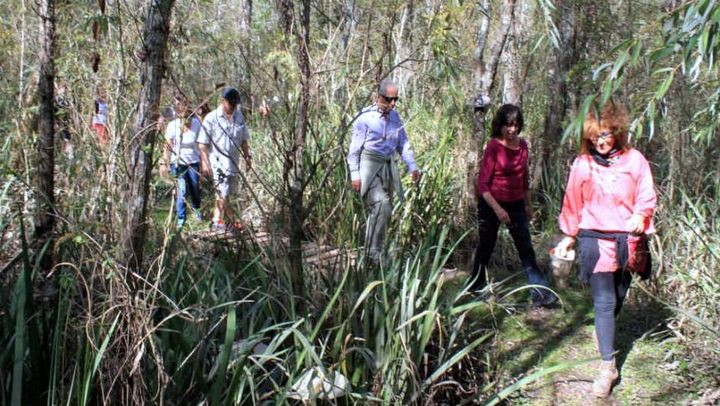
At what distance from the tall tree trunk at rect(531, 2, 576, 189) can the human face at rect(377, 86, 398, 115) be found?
2958mm

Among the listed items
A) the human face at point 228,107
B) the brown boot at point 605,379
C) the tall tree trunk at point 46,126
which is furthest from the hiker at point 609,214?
the human face at point 228,107

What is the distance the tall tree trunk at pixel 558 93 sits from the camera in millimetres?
7695

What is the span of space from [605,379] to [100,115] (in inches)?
128

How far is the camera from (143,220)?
120 inches

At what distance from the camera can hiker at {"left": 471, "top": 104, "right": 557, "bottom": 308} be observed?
5.01m

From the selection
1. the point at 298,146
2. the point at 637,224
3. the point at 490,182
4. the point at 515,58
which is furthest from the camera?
the point at 515,58

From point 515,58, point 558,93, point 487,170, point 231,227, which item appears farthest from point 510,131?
point 515,58

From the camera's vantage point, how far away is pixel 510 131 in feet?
16.3

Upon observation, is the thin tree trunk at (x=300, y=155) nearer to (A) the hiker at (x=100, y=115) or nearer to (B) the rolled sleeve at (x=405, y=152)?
(A) the hiker at (x=100, y=115)

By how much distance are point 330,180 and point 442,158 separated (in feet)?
3.75

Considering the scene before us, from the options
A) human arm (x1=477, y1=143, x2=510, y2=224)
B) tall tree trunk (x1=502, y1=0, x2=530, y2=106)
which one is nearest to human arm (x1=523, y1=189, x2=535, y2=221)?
human arm (x1=477, y1=143, x2=510, y2=224)

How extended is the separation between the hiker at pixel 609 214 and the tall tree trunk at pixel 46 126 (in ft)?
9.37

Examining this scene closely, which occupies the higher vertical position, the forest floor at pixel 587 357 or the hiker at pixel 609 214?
the hiker at pixel 609 214

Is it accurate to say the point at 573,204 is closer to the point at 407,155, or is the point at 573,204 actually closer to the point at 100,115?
the point at 407,155
